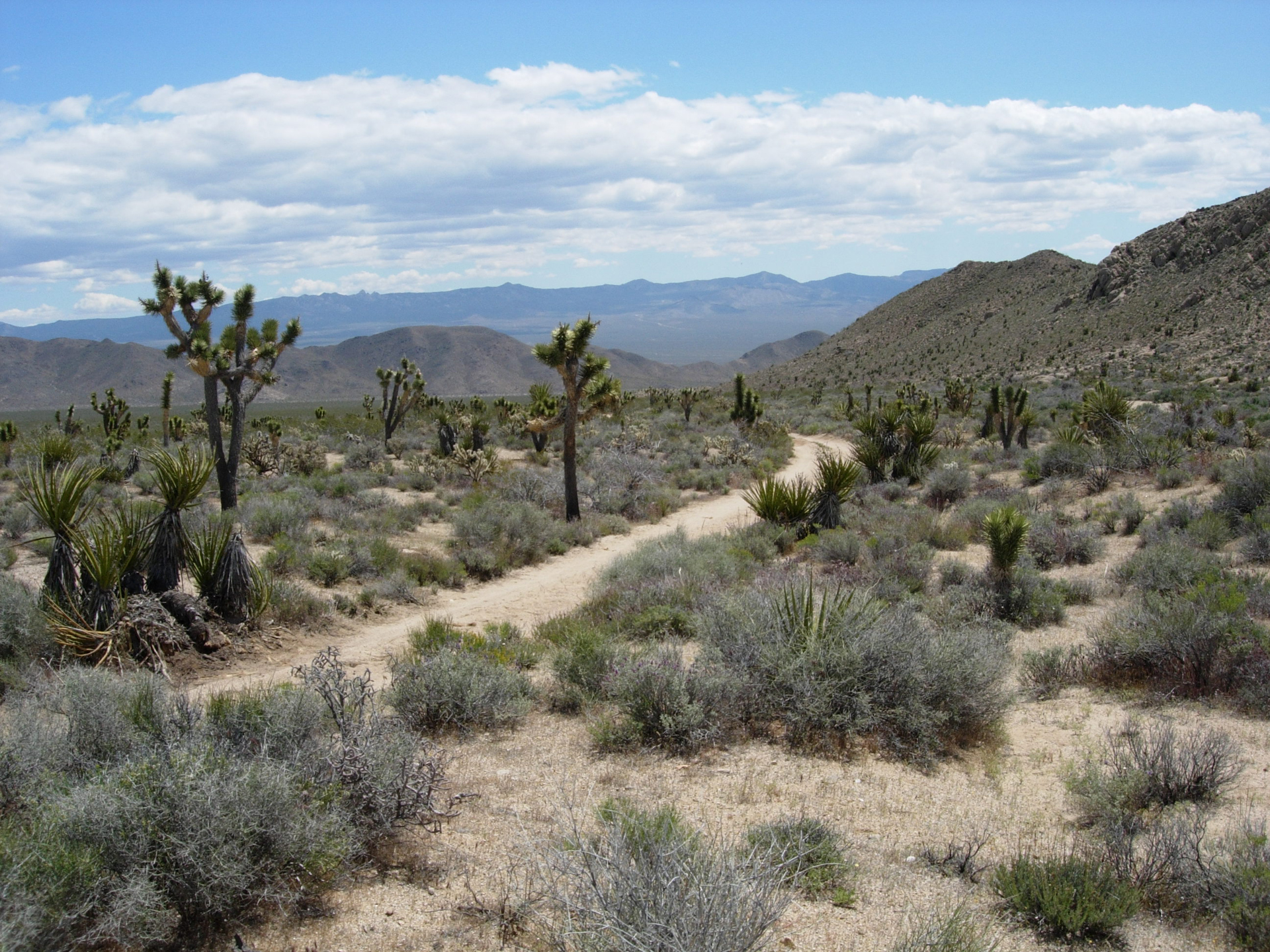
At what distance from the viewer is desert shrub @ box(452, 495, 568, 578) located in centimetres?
1401

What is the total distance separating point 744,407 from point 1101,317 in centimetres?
3977

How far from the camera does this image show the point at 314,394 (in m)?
134

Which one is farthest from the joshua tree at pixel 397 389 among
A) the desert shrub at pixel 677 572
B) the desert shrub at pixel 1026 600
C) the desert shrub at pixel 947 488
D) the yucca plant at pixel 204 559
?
the desert shrub at pixel 1026 600

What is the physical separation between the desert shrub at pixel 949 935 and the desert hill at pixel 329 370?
4333 inches

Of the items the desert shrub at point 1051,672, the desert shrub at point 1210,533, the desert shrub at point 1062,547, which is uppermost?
the desert shrub at point 1210,533

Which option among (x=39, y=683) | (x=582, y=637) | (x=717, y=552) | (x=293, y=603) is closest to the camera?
(x=39, y=683)

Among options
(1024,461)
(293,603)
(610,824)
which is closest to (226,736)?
(610,824)

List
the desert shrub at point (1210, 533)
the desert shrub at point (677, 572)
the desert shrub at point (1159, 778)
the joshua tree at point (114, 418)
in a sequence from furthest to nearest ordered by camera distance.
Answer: the joshua tree at point (114, 418), the desert shrub at point (1210, 533), the desert shrub at point (677, 572), the desert shrub at point (1159, 778)

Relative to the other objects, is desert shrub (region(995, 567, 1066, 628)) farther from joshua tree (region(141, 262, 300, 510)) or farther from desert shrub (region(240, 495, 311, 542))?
joshua tree (region(141, 262, 300, 510))

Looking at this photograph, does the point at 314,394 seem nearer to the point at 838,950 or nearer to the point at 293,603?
the point at 293,603

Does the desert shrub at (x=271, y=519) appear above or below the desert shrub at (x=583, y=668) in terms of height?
above

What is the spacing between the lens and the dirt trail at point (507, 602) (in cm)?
898

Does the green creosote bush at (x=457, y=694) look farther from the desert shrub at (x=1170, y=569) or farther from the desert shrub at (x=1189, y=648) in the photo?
the desert shrub at (x=1170, y=569)

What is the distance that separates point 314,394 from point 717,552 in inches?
5299
